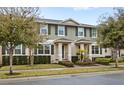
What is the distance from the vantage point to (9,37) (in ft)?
58.0

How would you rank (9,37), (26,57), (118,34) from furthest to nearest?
(26,57) → (118,34) → (9,37)

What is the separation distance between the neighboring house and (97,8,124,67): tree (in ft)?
22.7

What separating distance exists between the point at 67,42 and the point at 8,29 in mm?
15770

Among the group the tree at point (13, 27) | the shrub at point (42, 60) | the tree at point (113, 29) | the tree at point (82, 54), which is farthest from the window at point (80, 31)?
the tree at point (13, 27)

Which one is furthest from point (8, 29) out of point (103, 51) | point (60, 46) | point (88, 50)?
point (103, 51)

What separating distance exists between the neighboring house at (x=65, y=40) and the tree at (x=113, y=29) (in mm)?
6927

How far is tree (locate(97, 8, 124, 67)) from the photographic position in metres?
25.8

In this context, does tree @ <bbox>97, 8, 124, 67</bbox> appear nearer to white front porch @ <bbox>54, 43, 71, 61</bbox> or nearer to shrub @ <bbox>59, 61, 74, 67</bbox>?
shrub @ <bbox>59, 61, 74, 67</bbox>

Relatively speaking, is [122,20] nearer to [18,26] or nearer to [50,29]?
[50,29]

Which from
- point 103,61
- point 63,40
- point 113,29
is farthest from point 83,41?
point 113,29

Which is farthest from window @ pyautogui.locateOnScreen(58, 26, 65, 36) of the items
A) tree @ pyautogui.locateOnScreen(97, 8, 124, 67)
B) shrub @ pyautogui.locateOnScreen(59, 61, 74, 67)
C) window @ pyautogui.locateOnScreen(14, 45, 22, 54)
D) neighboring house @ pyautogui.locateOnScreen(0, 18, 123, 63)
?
tree @ pyautogui.locateOnScreen(97, 8, 124, 67)

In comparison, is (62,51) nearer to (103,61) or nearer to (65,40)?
(65,40)

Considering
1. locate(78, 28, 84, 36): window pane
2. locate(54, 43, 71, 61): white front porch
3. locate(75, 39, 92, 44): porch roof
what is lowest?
locate(54, 43, 71, 61): white front porch

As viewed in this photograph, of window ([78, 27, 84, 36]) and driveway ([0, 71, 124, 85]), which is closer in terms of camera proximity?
driveway ([0, 71, 124, 85])
